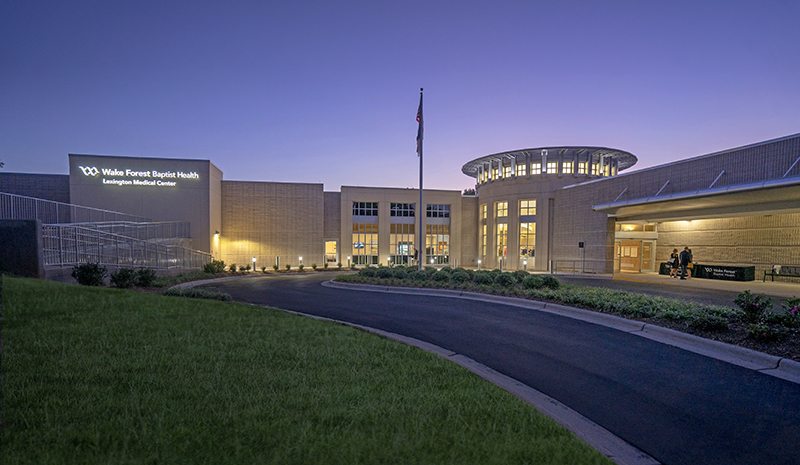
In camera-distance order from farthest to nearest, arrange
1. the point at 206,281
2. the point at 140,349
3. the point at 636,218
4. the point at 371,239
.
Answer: the point at 371,239
the point at 636,218
the point at 206,281
the point at 140,349

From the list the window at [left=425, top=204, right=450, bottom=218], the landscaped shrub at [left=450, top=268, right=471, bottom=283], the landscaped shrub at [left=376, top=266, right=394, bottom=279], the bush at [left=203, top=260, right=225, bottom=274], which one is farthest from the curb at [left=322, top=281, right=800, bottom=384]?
the window at [left=425, top=204, right=450, bottom=218]

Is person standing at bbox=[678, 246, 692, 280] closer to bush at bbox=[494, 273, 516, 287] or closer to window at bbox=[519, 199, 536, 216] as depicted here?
window at bbox=[519, 199, 536, 216]

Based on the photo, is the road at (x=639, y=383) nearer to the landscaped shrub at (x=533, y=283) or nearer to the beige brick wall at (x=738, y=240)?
the landscaped shrub at (x=533, y=283)

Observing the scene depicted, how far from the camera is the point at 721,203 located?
664 inches

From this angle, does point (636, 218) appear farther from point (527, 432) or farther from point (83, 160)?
point (83, 160)

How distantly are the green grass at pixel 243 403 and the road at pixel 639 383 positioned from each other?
3.83ft

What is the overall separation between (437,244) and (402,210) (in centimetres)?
495

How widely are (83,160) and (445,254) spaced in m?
30.3

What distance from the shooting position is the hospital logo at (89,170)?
2619 centimetres

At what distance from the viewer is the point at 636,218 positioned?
23.1 m

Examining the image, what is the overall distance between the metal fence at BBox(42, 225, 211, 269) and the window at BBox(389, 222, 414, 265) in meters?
16.8

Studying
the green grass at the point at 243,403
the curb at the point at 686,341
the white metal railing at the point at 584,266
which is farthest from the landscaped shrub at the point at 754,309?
the white metal railing at the point at 584,266

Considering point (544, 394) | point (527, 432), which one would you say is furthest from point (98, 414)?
point (544, 394)

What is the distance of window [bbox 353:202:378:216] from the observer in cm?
3503
